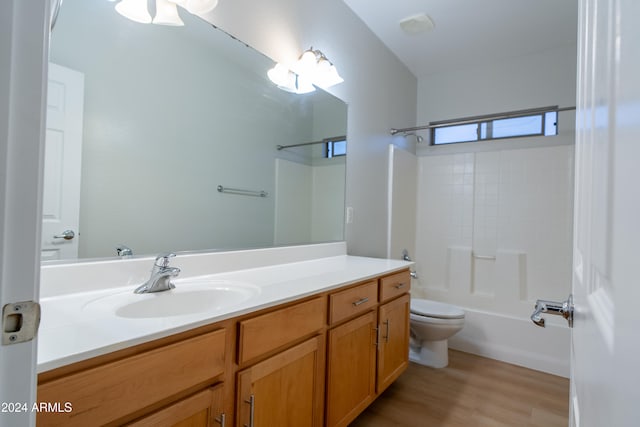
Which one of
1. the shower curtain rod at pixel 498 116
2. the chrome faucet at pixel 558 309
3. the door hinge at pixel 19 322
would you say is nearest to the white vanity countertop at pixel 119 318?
the door hinge at pixel 19 322

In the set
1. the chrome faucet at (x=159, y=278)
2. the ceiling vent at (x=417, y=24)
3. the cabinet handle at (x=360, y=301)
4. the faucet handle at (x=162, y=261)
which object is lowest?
the cabinet handle at (x=360, y=301)

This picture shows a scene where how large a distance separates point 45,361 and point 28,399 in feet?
0.65

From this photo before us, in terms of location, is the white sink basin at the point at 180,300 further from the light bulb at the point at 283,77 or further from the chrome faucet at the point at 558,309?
the light bulb at the point at 283,77

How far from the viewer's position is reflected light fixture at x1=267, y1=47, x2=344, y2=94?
1811 mm

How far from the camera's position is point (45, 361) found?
554mm

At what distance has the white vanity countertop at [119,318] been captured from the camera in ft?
2.03

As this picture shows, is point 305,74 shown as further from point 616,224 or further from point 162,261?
point 616,224

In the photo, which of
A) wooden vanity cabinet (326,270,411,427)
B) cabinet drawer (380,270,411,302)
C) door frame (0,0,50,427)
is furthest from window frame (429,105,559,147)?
door frame (0,0,50,427)

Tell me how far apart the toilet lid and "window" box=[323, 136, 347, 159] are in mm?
1292

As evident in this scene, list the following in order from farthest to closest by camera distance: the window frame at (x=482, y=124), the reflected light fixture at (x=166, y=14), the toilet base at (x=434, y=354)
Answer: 1. the window frame at (x=482, y=124)
2. the toilet base at (x=434, y=354)
3. the reflected light fixture at (x=166, y=14)

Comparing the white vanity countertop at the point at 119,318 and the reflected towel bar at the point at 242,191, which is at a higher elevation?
the reflected towel bar at the point at 242,191

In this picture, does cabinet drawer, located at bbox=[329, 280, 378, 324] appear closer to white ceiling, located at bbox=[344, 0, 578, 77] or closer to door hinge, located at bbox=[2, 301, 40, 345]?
door hinge, located at bbox=[2, 301, 40, 345]

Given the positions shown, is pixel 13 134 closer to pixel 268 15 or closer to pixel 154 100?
pixel 154 100

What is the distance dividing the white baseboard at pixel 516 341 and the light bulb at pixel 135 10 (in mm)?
3002
